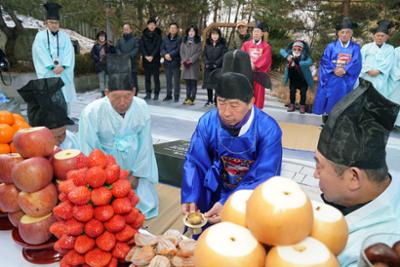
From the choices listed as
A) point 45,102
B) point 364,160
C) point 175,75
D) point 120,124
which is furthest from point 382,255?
point 175,75

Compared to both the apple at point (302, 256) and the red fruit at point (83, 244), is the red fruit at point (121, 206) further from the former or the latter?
the apple at point (302, 256)

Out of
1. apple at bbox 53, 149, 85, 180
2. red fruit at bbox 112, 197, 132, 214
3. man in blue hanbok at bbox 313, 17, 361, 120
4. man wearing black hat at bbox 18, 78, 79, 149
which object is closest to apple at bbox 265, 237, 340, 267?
red fruit at bbox 112, 197, 132, 214

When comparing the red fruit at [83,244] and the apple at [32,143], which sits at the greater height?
the apple at [32,143]

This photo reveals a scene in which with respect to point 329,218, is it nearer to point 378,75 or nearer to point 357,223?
point 357,223

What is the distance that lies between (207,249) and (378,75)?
6938 mm

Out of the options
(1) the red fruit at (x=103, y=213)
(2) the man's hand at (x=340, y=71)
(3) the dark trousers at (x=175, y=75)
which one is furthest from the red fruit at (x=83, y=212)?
(3) the dark trousers at (x=175, y=75)

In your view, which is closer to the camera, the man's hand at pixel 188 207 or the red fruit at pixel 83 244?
the red fruit at pixel 83 244

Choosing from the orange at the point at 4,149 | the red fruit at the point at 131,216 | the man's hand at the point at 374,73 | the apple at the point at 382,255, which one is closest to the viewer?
the apple at the point at 382,255

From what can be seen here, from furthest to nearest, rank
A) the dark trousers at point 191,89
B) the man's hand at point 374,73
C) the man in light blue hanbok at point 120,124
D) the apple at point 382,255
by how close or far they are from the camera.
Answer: the dark trousers at point 191,89 < the man's hand at point 374,73 < the man in light blue hanbok at point 120,124 < the apple at point 382,255

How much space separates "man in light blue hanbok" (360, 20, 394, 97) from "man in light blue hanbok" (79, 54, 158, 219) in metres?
5.11

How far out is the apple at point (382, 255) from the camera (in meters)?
0.60

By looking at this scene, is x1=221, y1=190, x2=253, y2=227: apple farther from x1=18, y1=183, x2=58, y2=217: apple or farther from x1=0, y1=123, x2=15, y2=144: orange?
x1=0, y1=123, x2=15, y2=144: orange

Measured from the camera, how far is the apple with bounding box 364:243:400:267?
0.60 metres

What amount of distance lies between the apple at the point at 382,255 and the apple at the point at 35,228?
1279 mm
